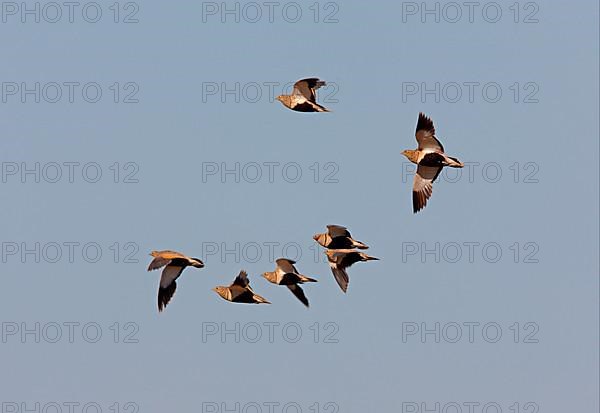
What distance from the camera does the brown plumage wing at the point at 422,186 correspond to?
58.7 metres

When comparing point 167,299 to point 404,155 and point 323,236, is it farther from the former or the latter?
point 404,155

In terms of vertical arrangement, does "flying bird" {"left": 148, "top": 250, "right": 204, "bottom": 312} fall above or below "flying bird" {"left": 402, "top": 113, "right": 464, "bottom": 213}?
below

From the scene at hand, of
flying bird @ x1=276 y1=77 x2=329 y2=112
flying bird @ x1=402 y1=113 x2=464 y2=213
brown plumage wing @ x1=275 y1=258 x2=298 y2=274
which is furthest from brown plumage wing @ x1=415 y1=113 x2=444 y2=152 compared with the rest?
brown plumage wing @ x1=275 y1=258 x2=298 y2=274

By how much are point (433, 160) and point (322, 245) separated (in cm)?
524

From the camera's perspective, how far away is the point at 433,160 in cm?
5769

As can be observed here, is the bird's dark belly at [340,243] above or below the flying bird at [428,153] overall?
below

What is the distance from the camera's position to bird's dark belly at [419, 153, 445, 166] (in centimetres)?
5750

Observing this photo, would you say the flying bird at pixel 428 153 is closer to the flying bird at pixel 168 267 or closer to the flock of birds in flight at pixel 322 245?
the flock of birds in flight at pixel 322 245

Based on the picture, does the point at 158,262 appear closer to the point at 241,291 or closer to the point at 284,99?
the point at 241,291

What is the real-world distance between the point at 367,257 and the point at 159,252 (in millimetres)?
6438

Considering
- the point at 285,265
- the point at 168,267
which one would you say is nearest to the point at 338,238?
the point at 285,265

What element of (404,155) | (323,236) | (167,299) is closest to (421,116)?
(404,155)

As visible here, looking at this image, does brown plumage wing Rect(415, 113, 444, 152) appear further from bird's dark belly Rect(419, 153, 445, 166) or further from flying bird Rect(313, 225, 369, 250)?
flying bird Rect(313, 225, 369, 250)

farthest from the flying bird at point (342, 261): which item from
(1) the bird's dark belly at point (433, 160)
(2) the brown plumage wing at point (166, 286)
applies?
(2) the brown plumage wing at point (166, 286)
